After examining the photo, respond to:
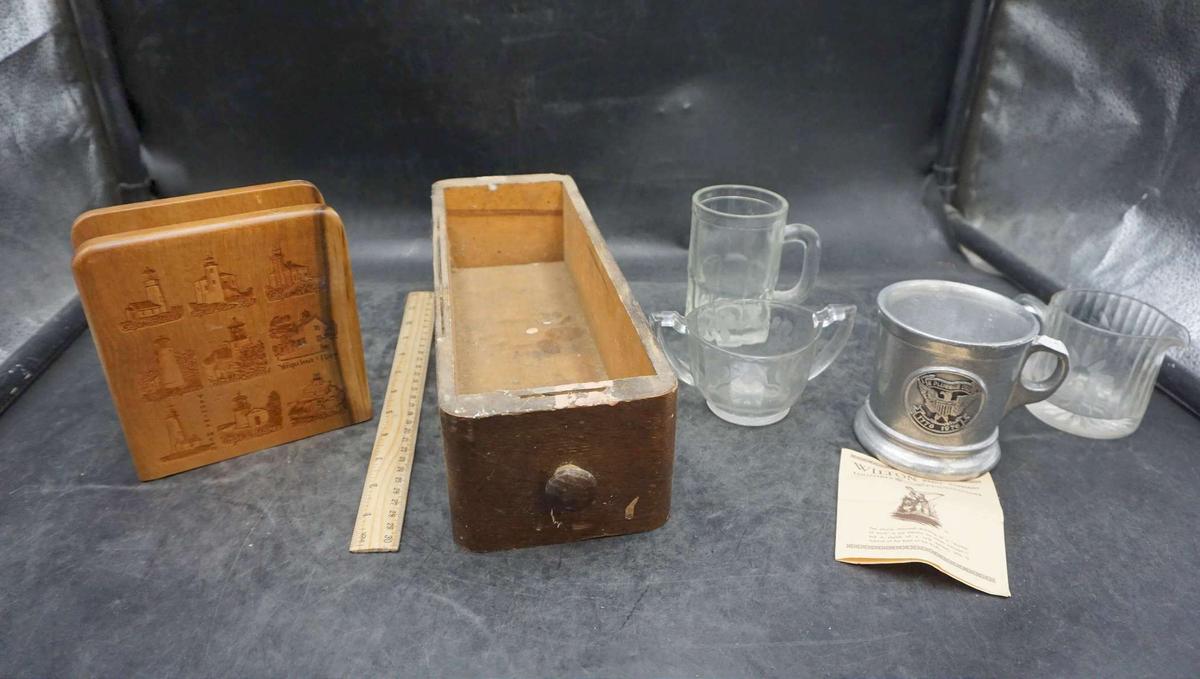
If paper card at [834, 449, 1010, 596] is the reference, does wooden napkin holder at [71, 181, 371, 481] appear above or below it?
above

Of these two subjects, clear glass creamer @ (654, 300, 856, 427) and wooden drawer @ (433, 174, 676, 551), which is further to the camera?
clear glass creamer @ (654, 300, 856, 427)

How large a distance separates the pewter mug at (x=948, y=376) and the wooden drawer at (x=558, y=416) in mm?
326

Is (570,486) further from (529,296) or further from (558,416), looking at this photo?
(529,296)

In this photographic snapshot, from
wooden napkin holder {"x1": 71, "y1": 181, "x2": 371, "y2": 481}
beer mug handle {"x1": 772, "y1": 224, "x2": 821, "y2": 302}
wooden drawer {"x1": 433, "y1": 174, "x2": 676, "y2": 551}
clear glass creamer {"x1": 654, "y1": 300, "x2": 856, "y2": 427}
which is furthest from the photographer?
beer mug handle {"x1": 772, "y1": 224, "x2": 821, "y2": 302}

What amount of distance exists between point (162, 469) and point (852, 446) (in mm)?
901

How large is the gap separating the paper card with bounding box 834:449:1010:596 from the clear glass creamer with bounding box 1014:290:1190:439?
22 cm

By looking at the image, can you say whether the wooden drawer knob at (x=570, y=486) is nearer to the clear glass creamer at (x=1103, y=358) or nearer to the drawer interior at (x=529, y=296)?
the drawer interior at (x=529, y=296)

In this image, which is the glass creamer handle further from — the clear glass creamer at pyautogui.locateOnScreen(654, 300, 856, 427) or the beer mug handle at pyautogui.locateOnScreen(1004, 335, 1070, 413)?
the beer mug handle at pyautogui.locateOnScreen(1004, 335, 1070, 413)

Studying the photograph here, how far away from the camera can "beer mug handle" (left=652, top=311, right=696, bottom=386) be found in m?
1.04

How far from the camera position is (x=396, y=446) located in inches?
41.2

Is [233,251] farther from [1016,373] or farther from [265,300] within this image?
[1016,373]

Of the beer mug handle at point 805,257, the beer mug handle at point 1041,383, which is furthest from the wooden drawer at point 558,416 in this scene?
the beer mug handle at point 1041,383

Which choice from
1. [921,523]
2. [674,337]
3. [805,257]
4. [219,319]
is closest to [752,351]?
[674,337]

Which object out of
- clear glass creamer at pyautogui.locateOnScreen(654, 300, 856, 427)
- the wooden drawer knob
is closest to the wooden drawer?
the wooden drawer knob
